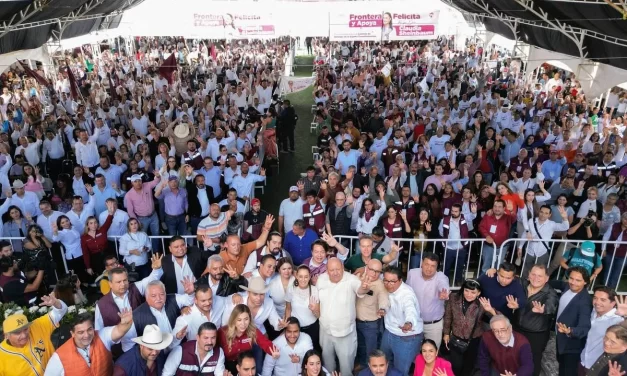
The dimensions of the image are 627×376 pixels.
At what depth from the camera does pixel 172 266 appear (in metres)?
4.99

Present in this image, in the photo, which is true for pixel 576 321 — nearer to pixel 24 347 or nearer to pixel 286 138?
pixel 24 347

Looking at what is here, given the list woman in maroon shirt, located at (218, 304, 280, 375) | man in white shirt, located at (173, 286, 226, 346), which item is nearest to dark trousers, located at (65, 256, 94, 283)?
man in white shirt, located at (173, 286, 226, 346)

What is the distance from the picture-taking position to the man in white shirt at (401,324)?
4.30m

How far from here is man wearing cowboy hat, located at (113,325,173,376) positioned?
3.73 metres

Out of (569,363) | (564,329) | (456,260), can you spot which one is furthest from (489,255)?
(564,329)

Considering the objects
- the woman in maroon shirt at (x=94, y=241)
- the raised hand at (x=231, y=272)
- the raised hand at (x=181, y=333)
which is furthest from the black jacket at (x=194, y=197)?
the raised hand at (x=181, y=333)

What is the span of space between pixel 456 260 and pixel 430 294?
5.91 feet

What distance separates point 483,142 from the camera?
396 inches

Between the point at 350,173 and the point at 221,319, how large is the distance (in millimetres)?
3759

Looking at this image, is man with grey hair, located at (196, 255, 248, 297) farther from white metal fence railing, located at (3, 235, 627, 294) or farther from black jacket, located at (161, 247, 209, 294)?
white metal fence railing, located at (3, 235, 627, 294)

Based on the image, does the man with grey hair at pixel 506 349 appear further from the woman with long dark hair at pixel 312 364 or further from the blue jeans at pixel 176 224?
the blue jeans at pixel 176 224

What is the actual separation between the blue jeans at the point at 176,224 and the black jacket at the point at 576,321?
5.26 m

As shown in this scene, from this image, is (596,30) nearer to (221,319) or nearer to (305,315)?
(305,315)

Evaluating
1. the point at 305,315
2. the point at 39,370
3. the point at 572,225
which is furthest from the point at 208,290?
the point at 572,225
